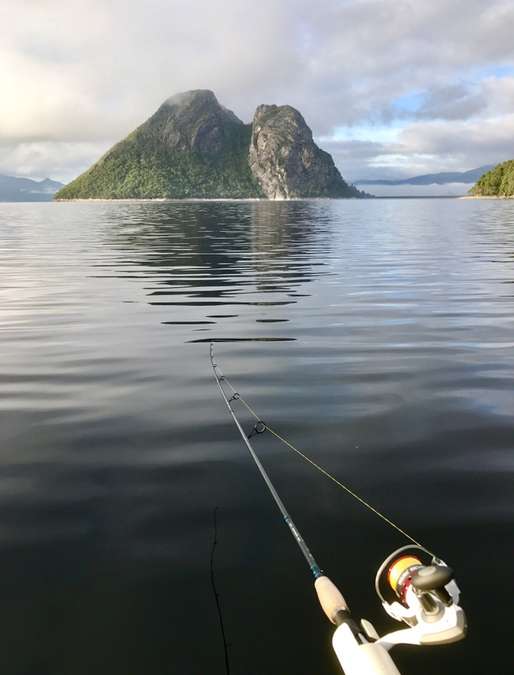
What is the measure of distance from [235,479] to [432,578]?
3635 millimetres

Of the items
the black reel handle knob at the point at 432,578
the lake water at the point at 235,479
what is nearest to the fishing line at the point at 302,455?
the lake water at the point at 235,479

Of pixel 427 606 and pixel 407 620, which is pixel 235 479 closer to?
pixel 407 620

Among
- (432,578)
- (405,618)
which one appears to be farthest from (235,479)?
(432,578)

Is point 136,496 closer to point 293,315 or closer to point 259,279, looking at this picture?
point 293,315

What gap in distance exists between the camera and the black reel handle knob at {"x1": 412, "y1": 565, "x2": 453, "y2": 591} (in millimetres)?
2936

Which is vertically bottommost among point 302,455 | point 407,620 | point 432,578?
point 302,455

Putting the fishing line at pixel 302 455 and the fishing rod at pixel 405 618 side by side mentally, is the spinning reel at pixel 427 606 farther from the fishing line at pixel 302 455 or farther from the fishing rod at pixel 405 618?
the fishing line at pixel 302 455

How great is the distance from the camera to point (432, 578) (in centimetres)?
300

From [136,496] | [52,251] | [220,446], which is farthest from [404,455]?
[52,251]

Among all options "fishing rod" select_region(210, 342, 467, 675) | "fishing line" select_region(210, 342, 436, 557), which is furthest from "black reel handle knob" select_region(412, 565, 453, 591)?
"fishing line" select_region(210, 342, 436, 557)

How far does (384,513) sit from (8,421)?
5.69 m

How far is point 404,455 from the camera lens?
699 cm

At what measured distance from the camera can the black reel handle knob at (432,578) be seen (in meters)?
2.94

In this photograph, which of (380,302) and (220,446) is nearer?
(220,446)
